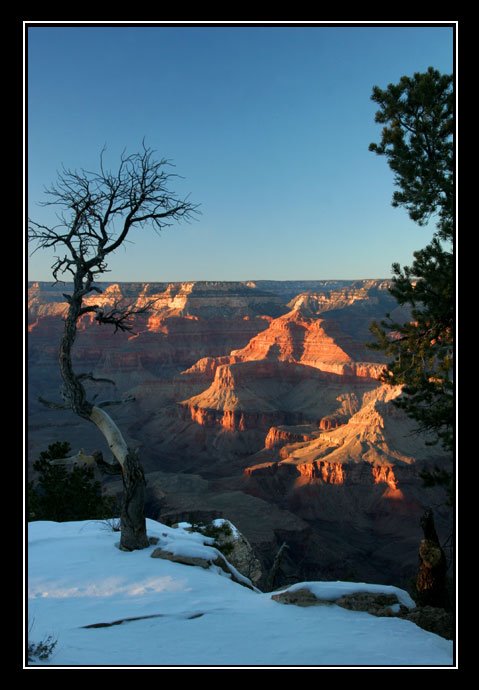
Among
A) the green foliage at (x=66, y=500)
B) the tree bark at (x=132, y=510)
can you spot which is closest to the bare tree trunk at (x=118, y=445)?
the tree bark at (x=132, y=510)

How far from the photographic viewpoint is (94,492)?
2947 cm

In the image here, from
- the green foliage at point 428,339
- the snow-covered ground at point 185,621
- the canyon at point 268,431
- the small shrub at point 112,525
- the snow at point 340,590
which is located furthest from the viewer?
the canyon at point 268,431

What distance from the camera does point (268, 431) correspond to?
109 m

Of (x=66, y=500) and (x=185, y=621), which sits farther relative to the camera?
(x=66, y=500)

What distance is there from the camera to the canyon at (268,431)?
200ft

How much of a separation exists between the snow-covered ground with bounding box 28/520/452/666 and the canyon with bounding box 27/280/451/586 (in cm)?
601

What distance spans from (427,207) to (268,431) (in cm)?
9857

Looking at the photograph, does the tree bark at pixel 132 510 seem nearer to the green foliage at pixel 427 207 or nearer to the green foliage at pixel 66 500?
the green foliage at pixel 427 207

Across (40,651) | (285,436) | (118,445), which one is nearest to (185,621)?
(40,651)

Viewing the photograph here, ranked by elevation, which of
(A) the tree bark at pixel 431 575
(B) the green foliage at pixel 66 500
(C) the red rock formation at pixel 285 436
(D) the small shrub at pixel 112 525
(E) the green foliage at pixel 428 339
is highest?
(E) the green foliage at pixel 428 339

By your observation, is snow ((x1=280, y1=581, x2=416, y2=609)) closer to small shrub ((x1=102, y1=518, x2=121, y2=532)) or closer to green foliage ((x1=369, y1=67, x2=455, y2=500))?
green foliage ((x1=369, y1=67, x2=455, y2=500))

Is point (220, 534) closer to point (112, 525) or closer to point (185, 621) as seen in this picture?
point (112, 525)

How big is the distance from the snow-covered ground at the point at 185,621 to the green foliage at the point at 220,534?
6054 mm

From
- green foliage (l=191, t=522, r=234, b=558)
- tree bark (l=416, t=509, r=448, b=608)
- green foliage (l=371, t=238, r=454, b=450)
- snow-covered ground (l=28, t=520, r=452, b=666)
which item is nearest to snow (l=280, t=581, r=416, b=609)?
snow-covered ground (l=28, t=520, r=452, b=666)
